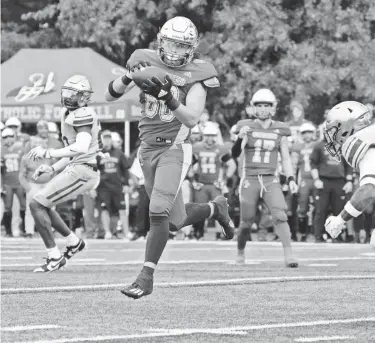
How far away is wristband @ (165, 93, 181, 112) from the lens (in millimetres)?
7895

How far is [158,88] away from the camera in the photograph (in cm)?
780

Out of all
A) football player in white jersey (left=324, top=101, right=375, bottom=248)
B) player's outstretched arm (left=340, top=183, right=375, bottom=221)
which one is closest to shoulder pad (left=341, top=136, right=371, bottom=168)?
football player in white jersey (left=324, top=101, right=375, bottom=248)

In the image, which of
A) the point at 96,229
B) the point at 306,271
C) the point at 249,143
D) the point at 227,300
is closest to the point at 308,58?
the point at 96,229

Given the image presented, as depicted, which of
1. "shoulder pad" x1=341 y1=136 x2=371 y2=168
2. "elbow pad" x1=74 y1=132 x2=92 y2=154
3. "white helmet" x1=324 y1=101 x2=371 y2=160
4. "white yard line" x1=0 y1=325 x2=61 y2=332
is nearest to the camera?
"white yard line" x1=0 y1=325 x2=61 y2=332

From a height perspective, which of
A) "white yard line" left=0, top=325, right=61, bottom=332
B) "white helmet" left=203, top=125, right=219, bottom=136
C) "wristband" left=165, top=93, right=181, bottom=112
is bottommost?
"white helmet" left=203, top=125, right=219, bottom=136

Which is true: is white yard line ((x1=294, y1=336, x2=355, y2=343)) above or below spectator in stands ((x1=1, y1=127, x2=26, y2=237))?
above

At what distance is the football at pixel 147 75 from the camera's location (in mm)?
7797

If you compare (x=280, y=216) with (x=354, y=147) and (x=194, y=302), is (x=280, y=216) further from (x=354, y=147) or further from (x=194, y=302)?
(x=354, y=147)

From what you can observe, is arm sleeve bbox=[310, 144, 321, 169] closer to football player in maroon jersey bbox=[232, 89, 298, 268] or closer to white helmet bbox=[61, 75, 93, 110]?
football player in maroon jersey bbox=[232, 89, 298, 268]

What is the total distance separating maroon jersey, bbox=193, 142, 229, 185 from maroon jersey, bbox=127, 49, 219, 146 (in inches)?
383

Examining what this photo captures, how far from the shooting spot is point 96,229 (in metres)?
19.5

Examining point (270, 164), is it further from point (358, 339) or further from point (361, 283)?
point (358, 339)

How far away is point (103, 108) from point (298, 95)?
12.1ft

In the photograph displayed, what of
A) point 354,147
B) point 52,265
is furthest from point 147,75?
point 52,265
